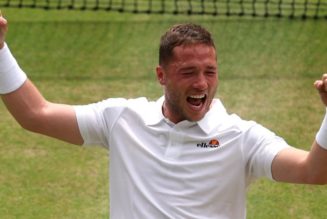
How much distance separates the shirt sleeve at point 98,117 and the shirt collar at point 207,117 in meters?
0.13

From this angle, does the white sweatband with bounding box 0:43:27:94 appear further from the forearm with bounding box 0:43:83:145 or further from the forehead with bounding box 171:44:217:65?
the forehead with bounding box 171:44:217:65

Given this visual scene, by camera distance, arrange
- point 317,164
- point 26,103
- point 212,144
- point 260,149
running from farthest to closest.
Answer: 1. point 26,103
2. point 212,144
3. point 260,149
4. point 317,164

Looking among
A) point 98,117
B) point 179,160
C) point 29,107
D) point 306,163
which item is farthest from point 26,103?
point 306,163

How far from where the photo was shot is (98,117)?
11.5 ft

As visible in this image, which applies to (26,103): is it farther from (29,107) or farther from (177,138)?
(177,138)

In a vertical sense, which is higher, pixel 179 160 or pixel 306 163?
pixel 306 163

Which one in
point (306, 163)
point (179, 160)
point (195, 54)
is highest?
point (195, 54)

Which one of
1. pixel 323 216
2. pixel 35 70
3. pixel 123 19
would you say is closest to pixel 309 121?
pixel 323 216

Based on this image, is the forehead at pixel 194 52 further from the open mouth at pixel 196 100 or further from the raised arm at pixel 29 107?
the raised arm at pixel 29 107

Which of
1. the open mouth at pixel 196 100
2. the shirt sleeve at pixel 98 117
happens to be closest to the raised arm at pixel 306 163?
the open mouth at pixel 196 100

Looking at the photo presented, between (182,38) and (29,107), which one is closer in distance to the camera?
(182,38)

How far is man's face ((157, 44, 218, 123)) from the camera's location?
326 cm

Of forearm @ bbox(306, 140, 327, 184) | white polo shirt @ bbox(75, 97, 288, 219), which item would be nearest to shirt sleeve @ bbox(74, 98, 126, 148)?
white polo shirt @ bbox(75, 97, 288, 219)

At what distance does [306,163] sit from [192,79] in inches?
21.8
